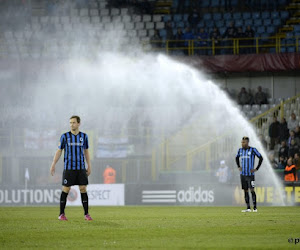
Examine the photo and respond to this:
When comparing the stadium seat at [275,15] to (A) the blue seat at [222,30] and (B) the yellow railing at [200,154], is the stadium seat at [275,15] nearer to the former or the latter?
(A) the blue seat at [222,30]

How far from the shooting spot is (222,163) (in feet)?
76.2

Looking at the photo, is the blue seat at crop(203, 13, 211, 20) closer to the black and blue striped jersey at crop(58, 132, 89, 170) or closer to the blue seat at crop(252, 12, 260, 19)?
the blue seat at crop(252, 12, 260, 19)

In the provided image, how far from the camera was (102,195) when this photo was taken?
72.3ft

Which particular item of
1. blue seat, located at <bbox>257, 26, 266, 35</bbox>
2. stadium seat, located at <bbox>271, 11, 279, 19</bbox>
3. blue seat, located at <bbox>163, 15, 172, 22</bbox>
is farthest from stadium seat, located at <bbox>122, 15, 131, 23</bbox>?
stadium seat, located at <bbox>271, 11, 279, 19</bbox>

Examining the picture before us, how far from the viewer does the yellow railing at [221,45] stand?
29.6 m

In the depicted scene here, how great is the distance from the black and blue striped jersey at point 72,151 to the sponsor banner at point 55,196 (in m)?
10.6

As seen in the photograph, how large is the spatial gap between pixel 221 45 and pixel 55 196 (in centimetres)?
1235

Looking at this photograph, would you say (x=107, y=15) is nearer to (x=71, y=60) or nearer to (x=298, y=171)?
(x=71, y=60)

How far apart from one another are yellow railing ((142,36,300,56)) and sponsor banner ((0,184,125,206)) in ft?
30.7

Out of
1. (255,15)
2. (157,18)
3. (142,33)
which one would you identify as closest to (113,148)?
(142,33)

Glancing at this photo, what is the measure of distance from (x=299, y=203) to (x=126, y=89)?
11.5 metres

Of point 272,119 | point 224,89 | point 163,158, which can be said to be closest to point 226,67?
point 224,89

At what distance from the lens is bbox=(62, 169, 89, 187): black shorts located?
1136cm

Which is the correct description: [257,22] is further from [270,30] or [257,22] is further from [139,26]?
[139,26]
